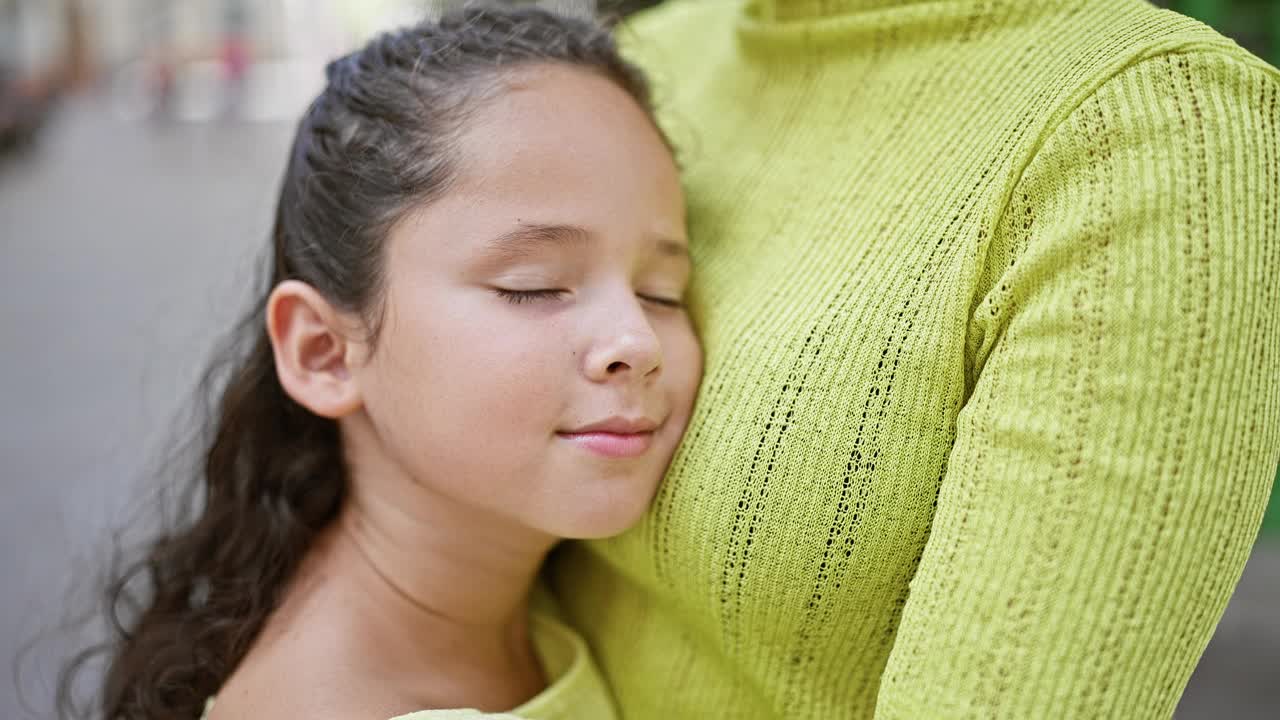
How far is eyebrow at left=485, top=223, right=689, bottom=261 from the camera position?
1188 millimetres

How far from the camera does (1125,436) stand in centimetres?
90

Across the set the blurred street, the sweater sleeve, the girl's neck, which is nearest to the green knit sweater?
the sweater sleeve

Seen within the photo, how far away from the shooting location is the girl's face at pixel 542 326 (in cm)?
116

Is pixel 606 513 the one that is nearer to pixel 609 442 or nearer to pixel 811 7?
pixel 609 442

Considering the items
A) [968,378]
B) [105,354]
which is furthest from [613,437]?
[105,354]

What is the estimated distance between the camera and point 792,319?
1.15 meters

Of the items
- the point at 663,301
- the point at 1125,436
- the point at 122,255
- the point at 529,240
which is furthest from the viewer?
the point at 122,255

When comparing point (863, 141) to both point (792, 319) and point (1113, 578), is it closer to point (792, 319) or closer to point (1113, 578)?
point (792, 319)

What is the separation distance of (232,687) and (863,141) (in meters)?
0.95

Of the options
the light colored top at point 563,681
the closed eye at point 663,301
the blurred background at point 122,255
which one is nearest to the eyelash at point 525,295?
the closed eye at point 663,301

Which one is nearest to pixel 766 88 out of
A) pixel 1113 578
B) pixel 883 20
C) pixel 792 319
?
pixel 883 20

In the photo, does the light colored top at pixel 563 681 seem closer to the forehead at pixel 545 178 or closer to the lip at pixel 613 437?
the lip at pixel 613 437

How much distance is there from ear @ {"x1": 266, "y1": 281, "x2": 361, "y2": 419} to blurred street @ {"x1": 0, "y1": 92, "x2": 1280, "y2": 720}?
16.3 inches

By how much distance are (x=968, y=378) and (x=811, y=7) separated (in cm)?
55
